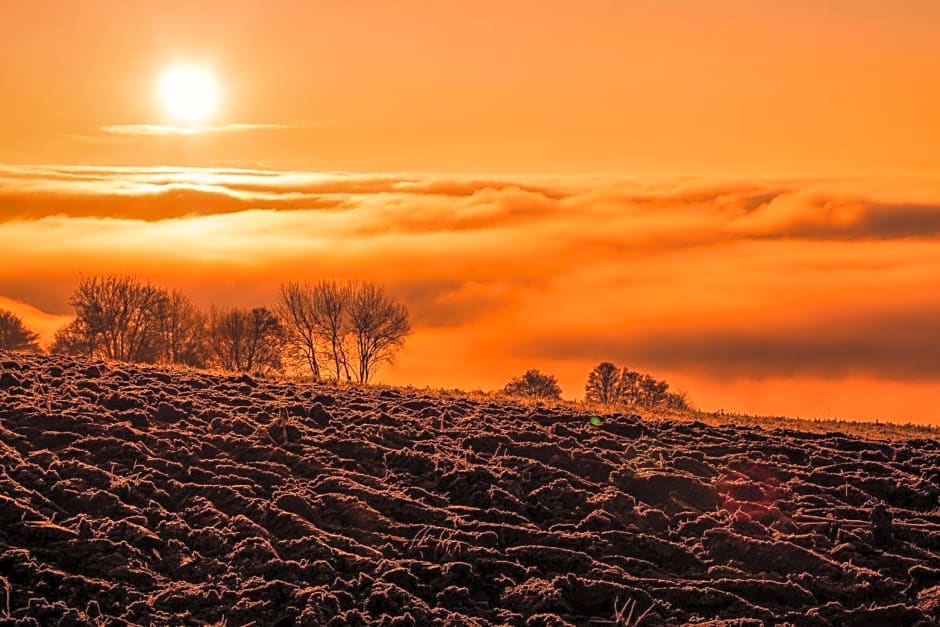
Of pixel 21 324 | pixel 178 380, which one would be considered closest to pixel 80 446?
pixel 178 380

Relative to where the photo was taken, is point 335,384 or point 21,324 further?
point 21,324

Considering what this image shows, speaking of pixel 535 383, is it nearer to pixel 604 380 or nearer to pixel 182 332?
pixel 604 380

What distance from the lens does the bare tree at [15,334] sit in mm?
64500

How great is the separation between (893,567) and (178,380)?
53.4 ft

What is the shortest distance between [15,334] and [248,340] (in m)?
15.5

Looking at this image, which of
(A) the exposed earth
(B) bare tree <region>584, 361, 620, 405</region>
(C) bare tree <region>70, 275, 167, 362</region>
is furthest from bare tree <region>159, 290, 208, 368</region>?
(A) the exposed earth

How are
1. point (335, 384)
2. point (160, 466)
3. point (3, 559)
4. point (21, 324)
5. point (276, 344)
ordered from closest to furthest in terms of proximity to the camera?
1. point (3, 559)
2. point (160, 466)
3. point (335, 384)
4. point (276, 344)
5. point (21, 324)

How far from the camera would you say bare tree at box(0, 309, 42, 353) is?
6450 centimetres

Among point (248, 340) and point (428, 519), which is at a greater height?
point (248, 340)

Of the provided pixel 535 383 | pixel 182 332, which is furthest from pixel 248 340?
pixel 535 383

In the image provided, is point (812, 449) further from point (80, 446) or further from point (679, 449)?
point (80, 446)

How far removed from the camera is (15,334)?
65250 mm

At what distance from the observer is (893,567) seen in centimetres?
1600

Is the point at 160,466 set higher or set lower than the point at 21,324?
lower
